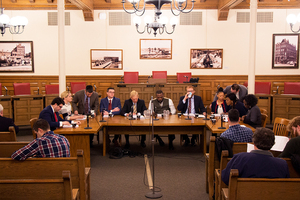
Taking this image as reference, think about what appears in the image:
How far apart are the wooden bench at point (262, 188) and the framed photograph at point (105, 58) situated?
31.3 ft

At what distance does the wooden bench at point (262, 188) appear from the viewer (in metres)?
2.30

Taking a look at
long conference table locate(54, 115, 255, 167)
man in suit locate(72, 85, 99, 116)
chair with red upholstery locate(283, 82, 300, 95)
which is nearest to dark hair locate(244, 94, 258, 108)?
long conference table locate(54, 115, 255, 167)

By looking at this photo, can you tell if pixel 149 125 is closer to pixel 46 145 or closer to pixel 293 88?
pixel 46 145

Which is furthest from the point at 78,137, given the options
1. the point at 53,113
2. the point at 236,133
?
the point at 236,133

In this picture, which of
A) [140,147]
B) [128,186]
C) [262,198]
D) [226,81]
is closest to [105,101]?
[140,147]

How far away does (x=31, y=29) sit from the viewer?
37.0 ft

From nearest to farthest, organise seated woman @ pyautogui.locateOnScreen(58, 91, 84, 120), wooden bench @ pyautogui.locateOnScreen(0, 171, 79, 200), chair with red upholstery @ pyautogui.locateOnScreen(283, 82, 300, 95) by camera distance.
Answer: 1. wooden bench @ pyautogui.locateOnScreen(0, 171, 79, 200)
2. seated woman @ pyautogui.locateOnScreen(58, 91, 84, 120)
3. chair with red upholstery @ pyautogui.locateOnScreen(283, 82, 300, 95)

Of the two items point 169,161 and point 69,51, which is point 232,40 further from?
point 169,161

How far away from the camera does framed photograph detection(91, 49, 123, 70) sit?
11375 millimetres

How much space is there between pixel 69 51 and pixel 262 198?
1031 centimetres

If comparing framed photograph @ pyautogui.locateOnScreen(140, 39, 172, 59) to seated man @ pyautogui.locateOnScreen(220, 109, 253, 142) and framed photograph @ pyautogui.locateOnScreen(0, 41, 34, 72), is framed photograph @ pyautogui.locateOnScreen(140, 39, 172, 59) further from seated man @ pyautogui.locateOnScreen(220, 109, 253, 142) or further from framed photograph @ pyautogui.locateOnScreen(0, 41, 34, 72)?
seated man @ pyautogui.locateOnScreen(220, 109, 253, 142)

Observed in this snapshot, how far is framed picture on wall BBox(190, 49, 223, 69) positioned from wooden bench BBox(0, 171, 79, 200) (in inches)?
382

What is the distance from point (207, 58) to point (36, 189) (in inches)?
390

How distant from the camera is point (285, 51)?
36.7ft
